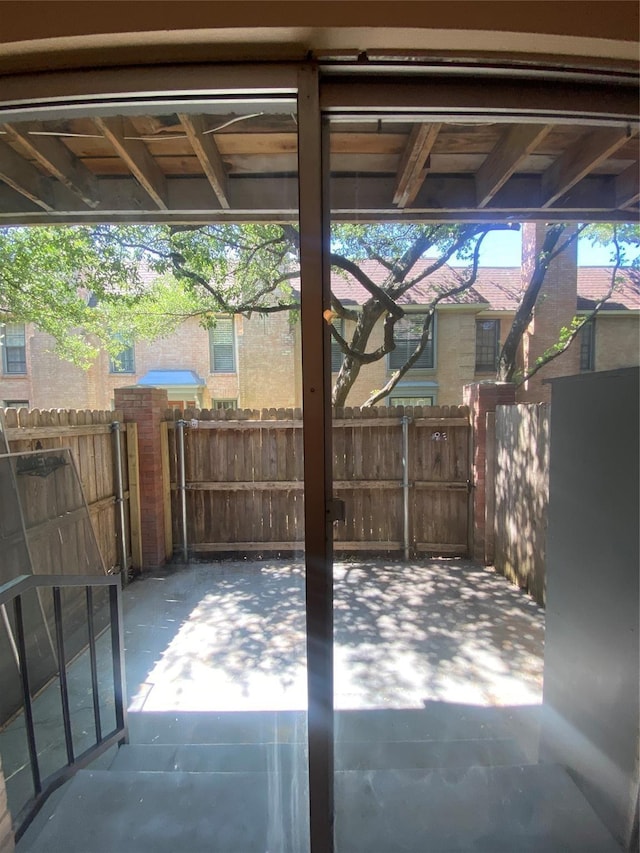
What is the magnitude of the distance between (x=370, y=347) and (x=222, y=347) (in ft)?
1.94

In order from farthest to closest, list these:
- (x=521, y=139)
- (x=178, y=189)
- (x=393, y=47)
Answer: (x=178, y=189) < (x=521, y=139) < (x=393, y=47)

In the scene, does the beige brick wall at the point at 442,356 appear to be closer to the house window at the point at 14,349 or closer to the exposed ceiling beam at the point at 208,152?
the exposed ceiling beam at the point at 208,152

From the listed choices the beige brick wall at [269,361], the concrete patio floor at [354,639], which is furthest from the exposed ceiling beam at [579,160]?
the concrete patio floor at [354,639]

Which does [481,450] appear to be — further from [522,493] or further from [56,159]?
[56,159]

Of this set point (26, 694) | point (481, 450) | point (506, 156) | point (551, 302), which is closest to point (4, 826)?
point (26, 694)

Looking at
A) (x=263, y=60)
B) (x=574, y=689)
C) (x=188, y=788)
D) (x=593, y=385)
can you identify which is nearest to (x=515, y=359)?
(x=593, y=385)

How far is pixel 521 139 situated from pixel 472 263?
0.37m

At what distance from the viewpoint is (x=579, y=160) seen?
1.29 metres

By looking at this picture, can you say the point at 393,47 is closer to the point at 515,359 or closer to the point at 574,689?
the point at 574,689

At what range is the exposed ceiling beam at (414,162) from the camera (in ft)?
3.63

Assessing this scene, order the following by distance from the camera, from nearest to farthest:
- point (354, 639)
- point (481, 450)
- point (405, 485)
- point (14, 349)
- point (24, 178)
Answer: point (24, 178)
point (14, 349)
point (354, 639)
point (405, 485)
point (481, 450)

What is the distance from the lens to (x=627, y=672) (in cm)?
107

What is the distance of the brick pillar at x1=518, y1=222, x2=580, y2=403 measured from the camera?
1.63m

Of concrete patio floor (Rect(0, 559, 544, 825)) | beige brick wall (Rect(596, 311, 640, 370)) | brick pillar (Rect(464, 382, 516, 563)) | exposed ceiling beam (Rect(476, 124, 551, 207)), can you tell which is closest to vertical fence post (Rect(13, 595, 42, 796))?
concrete patio floor (Rect(0, 559, 544, 825))
